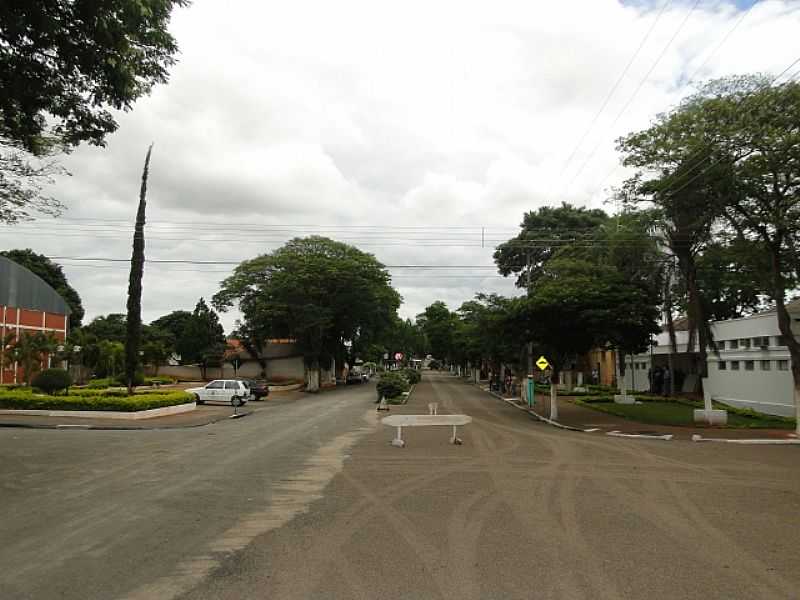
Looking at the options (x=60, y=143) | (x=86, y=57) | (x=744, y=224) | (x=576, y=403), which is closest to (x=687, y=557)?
(x=86, y=57)

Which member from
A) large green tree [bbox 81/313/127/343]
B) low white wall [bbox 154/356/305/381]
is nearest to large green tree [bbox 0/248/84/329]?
large green tree [bbox 81/313/127/343]

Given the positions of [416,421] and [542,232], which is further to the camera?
[542,232]

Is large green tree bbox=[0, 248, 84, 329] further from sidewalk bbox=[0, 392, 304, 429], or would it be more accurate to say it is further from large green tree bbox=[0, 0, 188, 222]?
large green tree bbox=[0, 0, 188, 222]

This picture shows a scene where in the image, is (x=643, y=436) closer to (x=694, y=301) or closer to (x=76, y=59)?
(x=694, y=301)

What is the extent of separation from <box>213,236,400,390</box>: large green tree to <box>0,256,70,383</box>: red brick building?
11.3 metres

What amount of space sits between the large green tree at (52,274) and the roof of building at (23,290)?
1915cm

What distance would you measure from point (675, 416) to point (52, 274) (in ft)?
207

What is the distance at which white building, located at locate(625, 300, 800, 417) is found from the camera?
26.1 m

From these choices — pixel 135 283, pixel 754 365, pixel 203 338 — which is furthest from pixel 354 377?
pixel 754 365

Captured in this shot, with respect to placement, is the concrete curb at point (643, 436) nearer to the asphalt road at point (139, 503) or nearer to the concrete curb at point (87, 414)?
the asphalt road at point (139, 503)

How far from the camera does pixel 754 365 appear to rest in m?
28.9

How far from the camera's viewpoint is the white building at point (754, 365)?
26.1 metres

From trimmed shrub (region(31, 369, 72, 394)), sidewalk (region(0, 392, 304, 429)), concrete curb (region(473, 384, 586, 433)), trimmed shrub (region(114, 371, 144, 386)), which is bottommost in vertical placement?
concrete curb (region(473, 384, 586, 433))

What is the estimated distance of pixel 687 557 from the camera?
6.34 m
